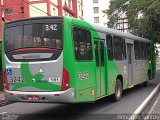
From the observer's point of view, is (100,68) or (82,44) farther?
(100,68)

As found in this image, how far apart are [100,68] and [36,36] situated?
10.0 feet

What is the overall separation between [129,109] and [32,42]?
419 centimetres

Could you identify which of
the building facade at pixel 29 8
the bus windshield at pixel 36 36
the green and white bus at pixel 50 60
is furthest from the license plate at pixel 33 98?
the building facade at pixel 29 8

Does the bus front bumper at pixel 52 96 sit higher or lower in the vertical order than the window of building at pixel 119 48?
lower

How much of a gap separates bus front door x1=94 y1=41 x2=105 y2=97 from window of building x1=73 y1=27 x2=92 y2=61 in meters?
0.68

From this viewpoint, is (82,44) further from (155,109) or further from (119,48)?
(119,48)

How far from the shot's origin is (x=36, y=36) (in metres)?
11.4

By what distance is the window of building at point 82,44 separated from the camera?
38.2ft

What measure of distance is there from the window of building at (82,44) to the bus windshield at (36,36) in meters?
0.59

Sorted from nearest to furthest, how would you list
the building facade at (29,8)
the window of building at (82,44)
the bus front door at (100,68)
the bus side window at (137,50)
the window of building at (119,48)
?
the window of building at (82,44)
the bus front door at (100,68)
the window of building at (119,48)
the bus side window at (137,50)
the building facade at (29,8)

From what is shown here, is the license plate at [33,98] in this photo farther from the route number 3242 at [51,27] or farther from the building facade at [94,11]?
the building facade at [94,11]

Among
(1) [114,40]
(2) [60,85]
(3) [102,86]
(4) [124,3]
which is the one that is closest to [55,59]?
(2) [60,85]

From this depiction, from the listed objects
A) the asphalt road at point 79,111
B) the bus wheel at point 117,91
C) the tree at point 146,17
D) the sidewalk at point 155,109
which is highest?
the tree at point 146,17

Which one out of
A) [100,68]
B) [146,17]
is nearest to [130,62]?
[146,17]
